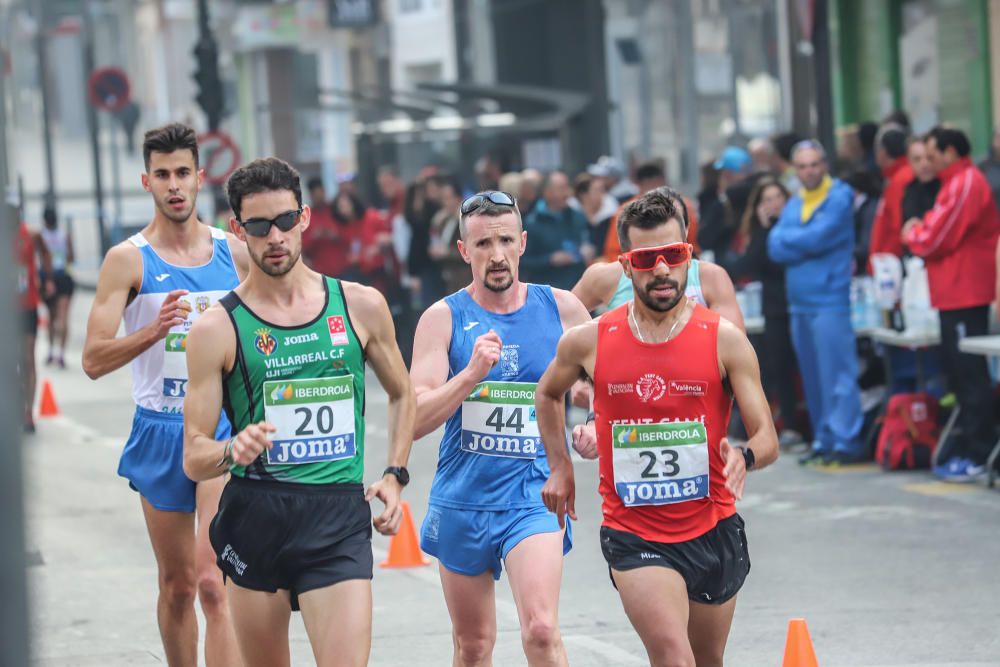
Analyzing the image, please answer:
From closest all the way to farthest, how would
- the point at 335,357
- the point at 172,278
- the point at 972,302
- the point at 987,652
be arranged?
the point at 335,357 < the point at 172,278 < the point at 987,652 < the point at 972,302

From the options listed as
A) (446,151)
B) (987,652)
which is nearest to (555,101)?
(446,151)

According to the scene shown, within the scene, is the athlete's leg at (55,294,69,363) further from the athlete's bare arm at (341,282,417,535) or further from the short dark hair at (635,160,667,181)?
the athlete's bare arm at (341,282,417,535)

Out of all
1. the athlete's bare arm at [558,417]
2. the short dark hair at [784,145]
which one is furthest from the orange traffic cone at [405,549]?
the short dark hair at [784,145]

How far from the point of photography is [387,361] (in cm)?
583

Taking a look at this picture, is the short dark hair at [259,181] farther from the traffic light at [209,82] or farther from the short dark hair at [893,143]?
the traffic light at [209,82]

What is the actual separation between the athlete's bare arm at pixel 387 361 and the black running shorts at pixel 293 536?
127 mm

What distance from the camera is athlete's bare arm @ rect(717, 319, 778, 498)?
547 cm

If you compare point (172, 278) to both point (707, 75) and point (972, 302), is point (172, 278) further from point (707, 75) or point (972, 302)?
point (707, 75)

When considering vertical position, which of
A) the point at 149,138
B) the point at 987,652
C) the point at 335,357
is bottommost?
the point at 987,652

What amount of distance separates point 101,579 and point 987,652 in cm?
484

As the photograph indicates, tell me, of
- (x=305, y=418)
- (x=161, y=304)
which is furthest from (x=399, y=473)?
(x=161, y=304)

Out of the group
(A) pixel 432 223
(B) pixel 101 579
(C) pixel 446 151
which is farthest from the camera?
(C) pixel 446 151

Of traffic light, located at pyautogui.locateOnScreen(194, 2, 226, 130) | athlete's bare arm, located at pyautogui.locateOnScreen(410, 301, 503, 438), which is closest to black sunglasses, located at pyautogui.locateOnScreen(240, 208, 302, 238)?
athlete's bare arm, located at pyautogui.locateOnScreen(410, 301, 503, 438)

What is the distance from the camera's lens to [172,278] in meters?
7.03
